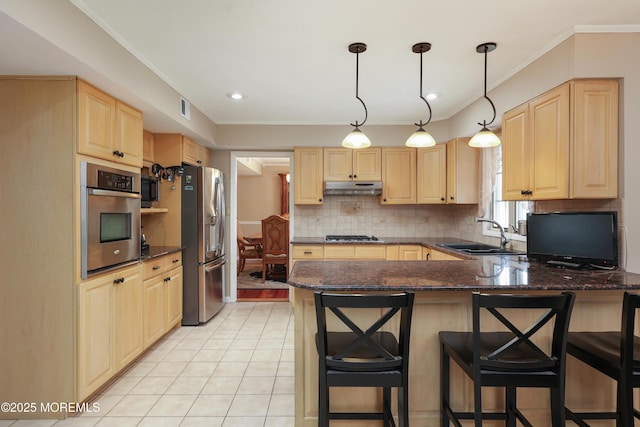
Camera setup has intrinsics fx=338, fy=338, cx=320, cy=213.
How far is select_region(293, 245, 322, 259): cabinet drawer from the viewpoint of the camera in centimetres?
417

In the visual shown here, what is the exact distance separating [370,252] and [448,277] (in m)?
2.25

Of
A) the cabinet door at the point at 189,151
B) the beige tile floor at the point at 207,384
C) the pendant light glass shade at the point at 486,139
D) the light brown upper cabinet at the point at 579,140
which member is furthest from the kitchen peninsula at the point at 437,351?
the cabinet door at the point at 189,151

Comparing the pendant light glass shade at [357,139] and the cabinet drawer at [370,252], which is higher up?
the pendant light glass shade at [357,139]

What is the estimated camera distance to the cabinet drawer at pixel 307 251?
417 cm

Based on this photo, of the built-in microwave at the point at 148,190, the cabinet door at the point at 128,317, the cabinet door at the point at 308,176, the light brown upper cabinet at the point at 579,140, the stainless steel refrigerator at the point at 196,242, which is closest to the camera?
the light brown upper cabinet at the point at 579,140

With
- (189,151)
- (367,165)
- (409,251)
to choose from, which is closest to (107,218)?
(189,151)

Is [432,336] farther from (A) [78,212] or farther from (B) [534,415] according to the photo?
(A) [78,212]

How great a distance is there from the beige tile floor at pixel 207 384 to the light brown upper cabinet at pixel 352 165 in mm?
1977

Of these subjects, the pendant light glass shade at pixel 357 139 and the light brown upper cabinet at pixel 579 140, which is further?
the pendant light glass shade at pixel 357 139

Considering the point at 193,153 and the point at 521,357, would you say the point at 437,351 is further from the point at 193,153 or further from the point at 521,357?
the point at 193,153

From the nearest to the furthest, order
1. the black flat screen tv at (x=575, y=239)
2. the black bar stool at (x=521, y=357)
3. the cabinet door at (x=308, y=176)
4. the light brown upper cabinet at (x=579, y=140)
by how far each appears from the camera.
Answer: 1. the black bar stool at (x=521, y=357)
2. the black flat screen tv at (x=575, y=239)
3. the light brown upper cabinet at (x=579, y=140)
4. the cabinet door at (x=308, y=176)

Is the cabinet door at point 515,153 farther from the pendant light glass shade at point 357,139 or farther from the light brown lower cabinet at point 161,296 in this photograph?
the light brown lower cabinet at point 161,296

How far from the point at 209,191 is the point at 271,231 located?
2107 millimetres

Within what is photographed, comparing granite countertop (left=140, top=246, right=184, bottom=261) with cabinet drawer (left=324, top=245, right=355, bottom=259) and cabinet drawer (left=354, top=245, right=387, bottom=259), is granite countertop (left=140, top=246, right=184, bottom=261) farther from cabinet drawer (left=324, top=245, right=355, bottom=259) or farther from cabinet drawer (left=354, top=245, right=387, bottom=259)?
cabinet drawer (left=354, top=245, right=387, bottom=259)
